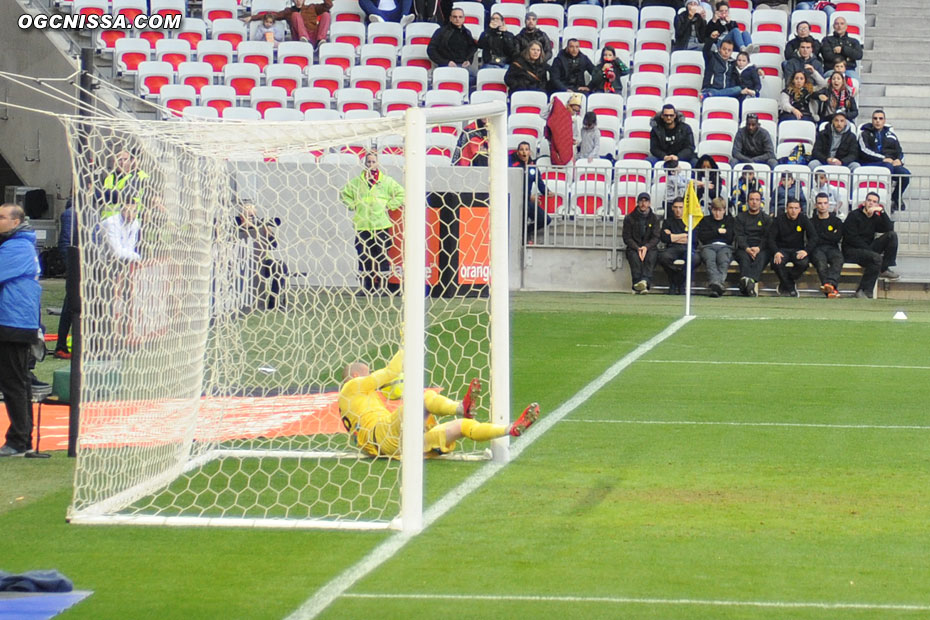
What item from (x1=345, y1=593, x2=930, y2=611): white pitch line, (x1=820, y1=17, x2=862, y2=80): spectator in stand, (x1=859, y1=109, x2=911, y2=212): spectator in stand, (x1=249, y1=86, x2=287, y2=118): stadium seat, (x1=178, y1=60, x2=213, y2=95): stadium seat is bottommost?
(x1=345, y1=593, x2=930, y2=611): white pitch line

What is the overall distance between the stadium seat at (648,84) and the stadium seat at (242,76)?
6995mm

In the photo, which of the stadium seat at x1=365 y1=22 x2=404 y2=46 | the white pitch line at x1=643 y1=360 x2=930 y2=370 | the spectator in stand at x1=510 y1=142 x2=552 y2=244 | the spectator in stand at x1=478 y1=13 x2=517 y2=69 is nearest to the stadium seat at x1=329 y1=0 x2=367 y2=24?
the stadium seat at x1=365 y1=22 x2=404 y2=46

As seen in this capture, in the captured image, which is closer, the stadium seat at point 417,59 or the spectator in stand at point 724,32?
the spectator in stand at point 724,32

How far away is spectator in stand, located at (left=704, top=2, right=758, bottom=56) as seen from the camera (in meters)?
26.0

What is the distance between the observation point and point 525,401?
12578 mm

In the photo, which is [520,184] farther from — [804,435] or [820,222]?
[804,435]

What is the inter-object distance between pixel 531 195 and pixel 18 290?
14243mm

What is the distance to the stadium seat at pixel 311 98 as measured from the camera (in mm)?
26031

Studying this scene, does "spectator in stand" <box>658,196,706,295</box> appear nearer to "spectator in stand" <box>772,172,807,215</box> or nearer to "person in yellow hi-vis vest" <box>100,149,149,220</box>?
"spectator in stand" <box>772,172,807,215</box>

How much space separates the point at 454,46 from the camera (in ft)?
88.2

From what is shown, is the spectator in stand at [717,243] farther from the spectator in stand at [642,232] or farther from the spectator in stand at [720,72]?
the spectator in stand at [720,72]

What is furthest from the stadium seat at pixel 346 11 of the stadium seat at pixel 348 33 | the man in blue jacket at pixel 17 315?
the man in blue jacket at pixel 17 315

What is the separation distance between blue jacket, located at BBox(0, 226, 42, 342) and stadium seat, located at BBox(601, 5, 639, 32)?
19318 millimetres

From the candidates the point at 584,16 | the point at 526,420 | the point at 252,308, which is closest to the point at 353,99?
the point at 584,16
